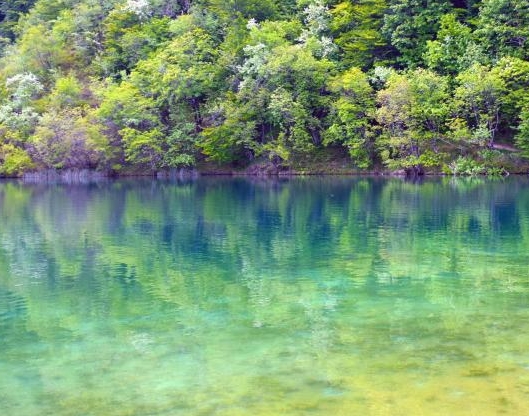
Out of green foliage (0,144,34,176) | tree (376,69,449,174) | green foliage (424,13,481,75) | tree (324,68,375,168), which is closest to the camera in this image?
tree (376,69,449,174)

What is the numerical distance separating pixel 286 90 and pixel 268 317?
150 feet

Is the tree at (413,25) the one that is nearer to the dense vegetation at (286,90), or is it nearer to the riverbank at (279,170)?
the dense vegetation at (286,90)

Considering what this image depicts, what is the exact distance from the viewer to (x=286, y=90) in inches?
2176

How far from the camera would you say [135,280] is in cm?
1428

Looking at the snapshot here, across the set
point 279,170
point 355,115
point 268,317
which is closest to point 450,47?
point 355,115

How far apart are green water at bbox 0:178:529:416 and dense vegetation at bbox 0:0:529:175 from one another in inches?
1049

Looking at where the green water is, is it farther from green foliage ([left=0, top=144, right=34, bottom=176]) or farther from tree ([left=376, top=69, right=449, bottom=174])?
green foliage ([left=0, top=144, right=34, bottom=176])

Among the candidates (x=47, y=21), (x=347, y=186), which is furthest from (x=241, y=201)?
(x=47, y=21)

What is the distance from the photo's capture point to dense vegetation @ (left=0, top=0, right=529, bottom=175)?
49.4 meters

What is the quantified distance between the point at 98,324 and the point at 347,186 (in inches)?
1247

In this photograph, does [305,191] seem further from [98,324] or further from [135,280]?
[98,324]

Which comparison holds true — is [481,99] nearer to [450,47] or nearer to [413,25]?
[450,47]

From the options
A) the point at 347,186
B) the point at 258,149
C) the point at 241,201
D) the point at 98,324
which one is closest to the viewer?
the point at 98,324

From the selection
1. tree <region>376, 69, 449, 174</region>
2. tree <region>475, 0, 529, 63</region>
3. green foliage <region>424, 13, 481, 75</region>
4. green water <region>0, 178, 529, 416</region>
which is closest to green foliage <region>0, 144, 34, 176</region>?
tree <region>376, 69, 449, 174</region>
